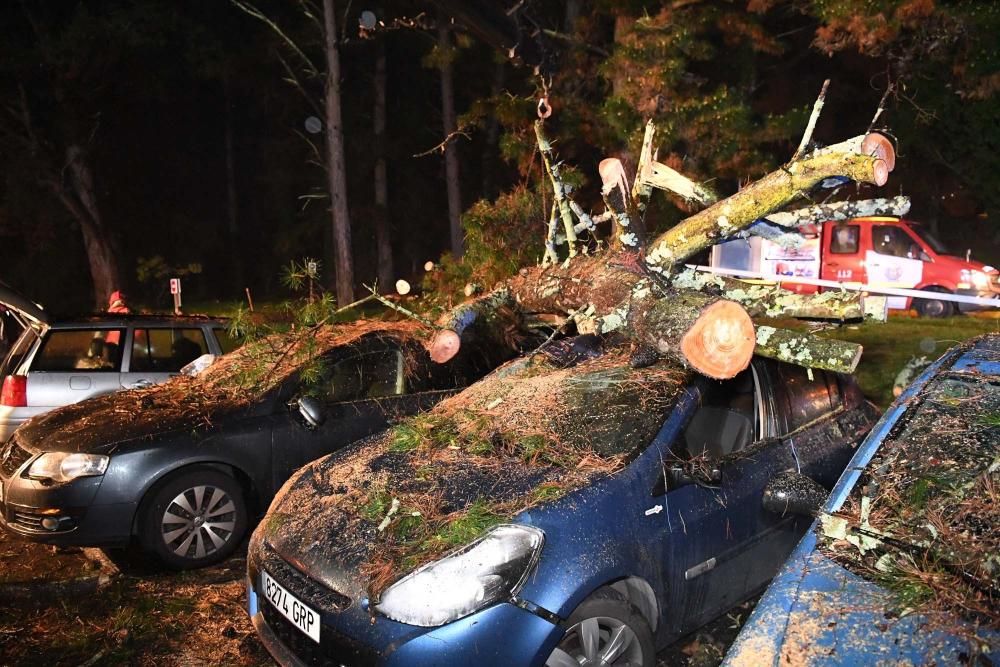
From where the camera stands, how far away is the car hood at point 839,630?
90.4 inches

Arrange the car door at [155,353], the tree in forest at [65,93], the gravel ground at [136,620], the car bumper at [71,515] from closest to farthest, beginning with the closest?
the gravel ground at [136,620], the car bumper at [71,515], the car door at [155,353], the tree in forest at [65,93]

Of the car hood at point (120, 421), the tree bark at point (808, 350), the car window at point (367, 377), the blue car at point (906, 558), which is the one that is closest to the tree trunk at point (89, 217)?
the car hood at point (120, 421)

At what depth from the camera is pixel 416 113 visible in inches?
1241

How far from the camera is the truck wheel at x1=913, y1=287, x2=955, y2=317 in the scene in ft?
45.9

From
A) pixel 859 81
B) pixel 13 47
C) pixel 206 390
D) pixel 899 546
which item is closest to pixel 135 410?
pixel 206 390

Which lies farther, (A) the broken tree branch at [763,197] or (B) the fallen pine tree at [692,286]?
(A) the broken tree branch at [763,197]

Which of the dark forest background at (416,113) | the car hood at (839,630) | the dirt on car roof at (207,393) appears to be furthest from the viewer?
the dark forest background at (416,113)

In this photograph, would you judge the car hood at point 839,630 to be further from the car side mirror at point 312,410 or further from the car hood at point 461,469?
the car side mirror at point 312,410

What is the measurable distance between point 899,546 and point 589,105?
1132cm

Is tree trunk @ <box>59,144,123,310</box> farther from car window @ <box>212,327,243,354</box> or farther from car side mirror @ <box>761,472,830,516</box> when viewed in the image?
car side mirror @ <box>761,472,830,516</box>

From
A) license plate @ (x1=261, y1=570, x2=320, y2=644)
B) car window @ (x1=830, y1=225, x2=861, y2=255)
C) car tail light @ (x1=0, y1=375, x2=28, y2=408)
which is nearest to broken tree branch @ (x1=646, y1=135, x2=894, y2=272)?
license plate @ (x1=261, y1=570, x2=320, y2=644)

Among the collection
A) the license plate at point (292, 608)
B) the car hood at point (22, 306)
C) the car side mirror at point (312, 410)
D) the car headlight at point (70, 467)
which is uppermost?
the car hood at point (22, 306)

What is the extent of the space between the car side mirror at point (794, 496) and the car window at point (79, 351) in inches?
260

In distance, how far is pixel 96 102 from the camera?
22.2 m
